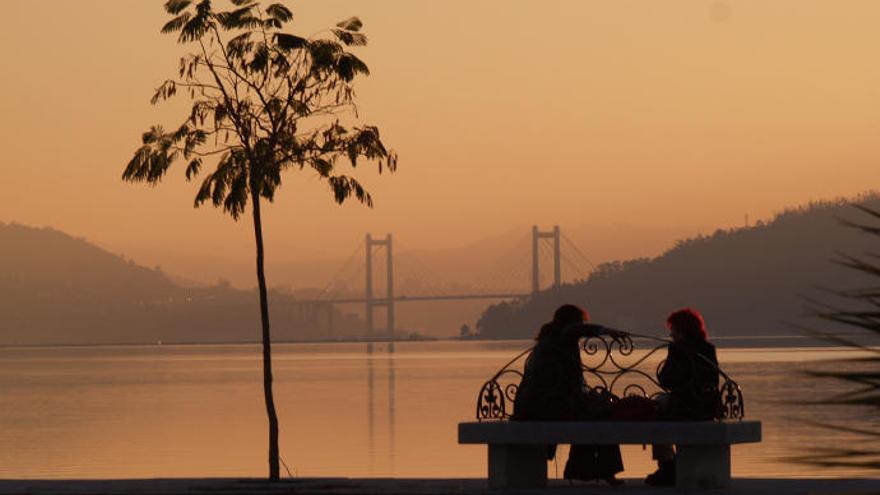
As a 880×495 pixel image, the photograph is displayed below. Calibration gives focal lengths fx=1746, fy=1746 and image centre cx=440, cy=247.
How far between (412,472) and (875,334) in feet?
75.6

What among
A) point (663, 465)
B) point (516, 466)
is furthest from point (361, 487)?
point (663, 465)

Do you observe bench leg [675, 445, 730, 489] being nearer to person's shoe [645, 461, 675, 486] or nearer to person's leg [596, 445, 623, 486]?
person's shoe [645, 461, 675, 486]

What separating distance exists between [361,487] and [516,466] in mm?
1048

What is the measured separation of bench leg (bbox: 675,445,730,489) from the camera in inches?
411

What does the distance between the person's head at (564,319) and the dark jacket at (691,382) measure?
58 centimetres

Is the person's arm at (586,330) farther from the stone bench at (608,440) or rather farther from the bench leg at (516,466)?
the bench leg at (516,466)

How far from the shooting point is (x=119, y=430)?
1658 inches

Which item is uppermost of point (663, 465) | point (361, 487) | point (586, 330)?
point (586, 330)

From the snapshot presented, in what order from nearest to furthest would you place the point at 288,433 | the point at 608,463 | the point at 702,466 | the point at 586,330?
the point at 586,330 < the point at 702,466 < the point at 608,463 < the point at 288,433

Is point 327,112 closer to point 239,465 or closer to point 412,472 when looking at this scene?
point 412,472

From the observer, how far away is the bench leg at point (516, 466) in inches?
422

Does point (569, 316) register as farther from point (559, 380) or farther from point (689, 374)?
point (689, 374)

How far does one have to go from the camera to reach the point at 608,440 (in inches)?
404

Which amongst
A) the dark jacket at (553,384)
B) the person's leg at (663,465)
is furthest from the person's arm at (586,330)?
the person's leg at (663,465)
